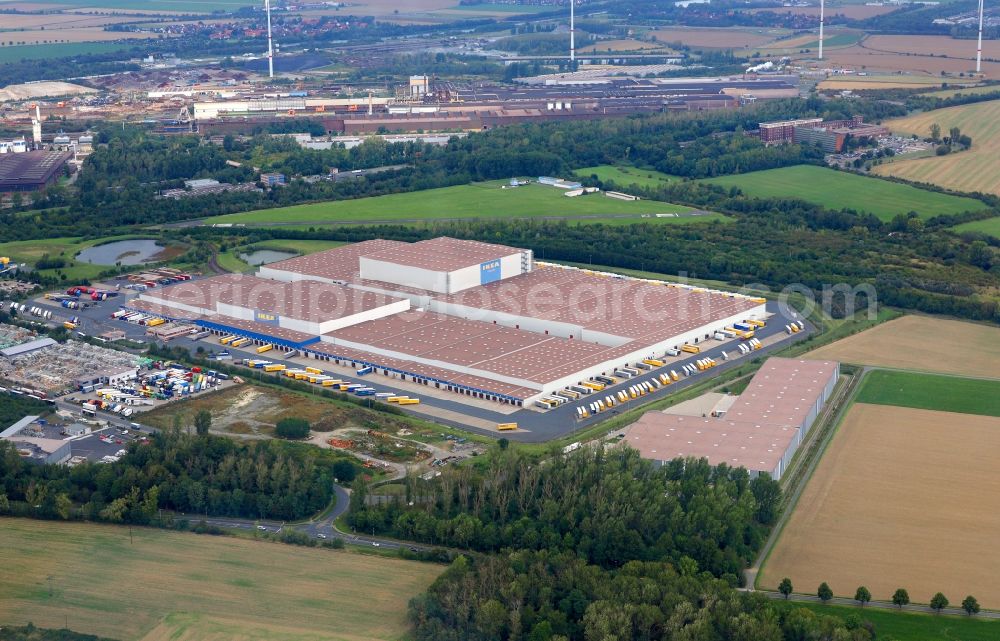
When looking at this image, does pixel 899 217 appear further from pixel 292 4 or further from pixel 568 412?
pixel 292 4

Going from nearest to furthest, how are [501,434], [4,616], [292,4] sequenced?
[4,616]
[501,434]
[292,4]

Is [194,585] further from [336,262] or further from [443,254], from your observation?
[336,262]

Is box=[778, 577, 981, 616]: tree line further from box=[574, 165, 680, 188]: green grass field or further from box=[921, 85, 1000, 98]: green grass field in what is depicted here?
box=[921, 85, 1000, 98]: green grass field

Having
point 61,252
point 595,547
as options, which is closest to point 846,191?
point 61,252

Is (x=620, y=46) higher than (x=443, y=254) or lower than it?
higher

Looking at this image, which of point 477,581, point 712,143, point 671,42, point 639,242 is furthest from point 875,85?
point 477,581
